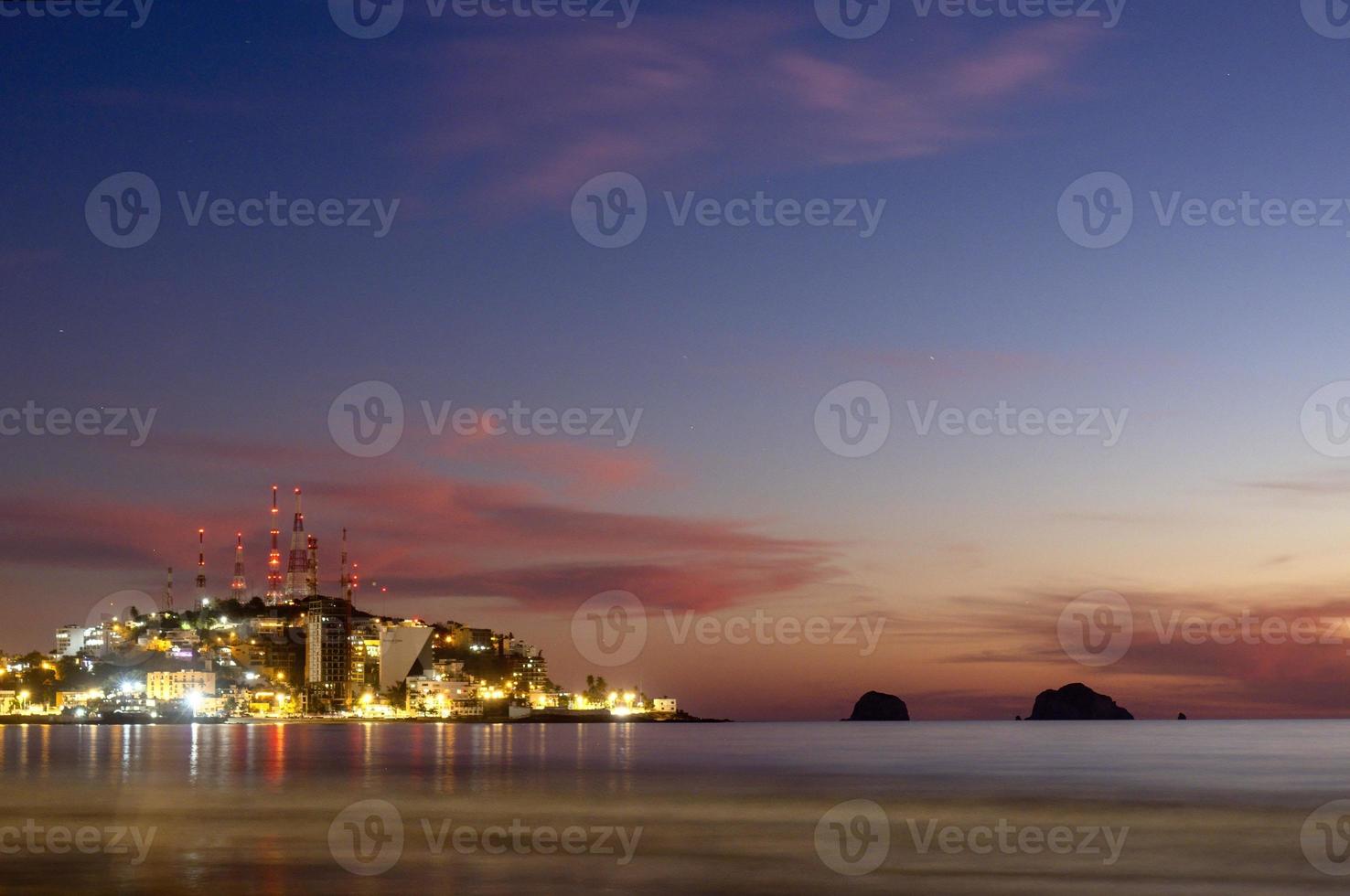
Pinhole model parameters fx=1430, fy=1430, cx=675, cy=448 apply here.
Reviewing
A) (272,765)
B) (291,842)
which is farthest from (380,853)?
(272,765)

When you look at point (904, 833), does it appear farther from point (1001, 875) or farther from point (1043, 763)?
point (1043, 763)

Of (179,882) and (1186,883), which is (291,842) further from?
(1186,883)

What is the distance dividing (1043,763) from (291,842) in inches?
3097

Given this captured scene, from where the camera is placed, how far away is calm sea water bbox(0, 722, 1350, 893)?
3844 centimetres

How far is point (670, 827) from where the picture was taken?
55.7 m

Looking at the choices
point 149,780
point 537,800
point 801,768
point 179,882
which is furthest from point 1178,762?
point 179,882

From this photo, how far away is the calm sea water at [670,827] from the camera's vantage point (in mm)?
38438

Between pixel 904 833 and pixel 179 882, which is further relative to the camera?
pixel 904 833

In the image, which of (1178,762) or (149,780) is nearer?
(149,780)

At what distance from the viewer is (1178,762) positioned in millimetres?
113375

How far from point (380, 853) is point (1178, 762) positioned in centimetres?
8640

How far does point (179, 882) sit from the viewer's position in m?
36.8

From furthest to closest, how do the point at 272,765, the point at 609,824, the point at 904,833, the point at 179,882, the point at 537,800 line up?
the point at 272,765, the point at 537,800, the point at 609,824, the point at 904,833, the point at 179,882

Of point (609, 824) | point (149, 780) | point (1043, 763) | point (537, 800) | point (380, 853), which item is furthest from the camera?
point (1043, 763)
